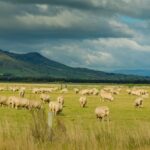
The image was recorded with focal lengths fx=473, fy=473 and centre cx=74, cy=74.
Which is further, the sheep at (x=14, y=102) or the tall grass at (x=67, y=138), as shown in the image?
the sheep at (x=14, y=102)

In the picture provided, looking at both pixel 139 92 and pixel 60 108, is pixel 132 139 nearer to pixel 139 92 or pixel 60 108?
pixel 60 108

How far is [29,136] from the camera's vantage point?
15.3m

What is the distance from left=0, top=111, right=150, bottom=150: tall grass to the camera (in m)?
14.5

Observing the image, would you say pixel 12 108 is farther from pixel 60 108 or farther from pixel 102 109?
pixel 102 109

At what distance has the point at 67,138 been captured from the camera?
51.1ft

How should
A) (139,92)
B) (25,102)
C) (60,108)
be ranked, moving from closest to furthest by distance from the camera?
(60,108), (25,102), (139,92)

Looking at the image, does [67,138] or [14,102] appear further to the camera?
[14,102]

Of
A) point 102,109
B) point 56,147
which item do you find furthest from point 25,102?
point 56,147

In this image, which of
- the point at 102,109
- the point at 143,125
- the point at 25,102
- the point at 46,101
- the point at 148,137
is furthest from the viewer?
the point at 46,101

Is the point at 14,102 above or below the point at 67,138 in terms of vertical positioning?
below

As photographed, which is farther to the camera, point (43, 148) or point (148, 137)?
point (148, 137)

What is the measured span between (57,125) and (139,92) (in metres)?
77.2

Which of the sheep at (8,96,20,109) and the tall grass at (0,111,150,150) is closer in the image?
the tall grass at (0,111,150,150)

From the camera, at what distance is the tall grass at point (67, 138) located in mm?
14516
